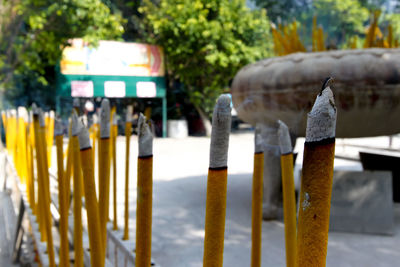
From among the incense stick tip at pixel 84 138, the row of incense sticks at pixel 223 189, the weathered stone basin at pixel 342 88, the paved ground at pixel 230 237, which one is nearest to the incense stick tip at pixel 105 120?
Answer: the row of incense sticks at pixel 223 189

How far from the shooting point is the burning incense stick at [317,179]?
0.41 metres

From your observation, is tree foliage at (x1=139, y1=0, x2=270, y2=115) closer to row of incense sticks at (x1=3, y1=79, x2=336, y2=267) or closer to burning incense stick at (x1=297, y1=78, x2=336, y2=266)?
row of incense sticks at (x1=3, y1=79, x2=336, y2=267)

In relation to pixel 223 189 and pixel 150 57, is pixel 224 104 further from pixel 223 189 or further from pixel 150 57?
pixel 150 57

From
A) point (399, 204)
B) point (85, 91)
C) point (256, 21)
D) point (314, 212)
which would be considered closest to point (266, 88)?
point (399, 204)

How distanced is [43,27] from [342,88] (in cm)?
645

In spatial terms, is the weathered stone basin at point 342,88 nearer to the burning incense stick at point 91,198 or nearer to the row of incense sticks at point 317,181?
the burning incense stick at point 91,198

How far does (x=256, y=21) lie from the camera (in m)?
10.2

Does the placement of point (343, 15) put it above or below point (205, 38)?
above

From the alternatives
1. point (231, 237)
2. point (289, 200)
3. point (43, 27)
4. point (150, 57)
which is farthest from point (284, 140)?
point (150, 57)

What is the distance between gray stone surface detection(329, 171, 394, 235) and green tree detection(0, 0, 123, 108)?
565 centimetres

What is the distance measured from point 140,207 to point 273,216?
1.92 m

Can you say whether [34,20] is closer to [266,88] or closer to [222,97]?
[266,88]

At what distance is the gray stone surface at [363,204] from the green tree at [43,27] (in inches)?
222

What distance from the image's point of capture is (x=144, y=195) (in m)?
0.69
